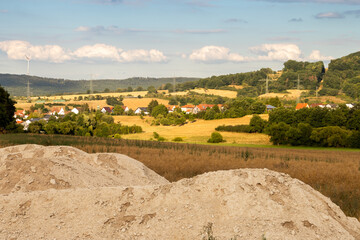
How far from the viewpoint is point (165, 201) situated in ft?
29.3

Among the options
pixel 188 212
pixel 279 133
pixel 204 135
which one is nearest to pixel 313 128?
pixel 279 133

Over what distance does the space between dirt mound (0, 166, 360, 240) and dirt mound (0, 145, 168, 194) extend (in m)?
2.94

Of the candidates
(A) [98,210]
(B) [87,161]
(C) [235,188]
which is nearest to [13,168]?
(B) [87,161]

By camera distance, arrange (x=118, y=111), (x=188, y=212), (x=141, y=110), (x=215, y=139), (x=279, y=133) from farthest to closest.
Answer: (x=141, y=110), (x=118, y=111), (x=215, y=139), (x=279, y=133), (x=188, y=212)

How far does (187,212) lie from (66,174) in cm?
661

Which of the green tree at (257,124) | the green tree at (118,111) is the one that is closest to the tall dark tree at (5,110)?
the green tree at (257,124)

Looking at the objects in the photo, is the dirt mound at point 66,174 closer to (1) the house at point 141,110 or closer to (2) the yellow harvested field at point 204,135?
(2) the yellow harvested field at point 204,135

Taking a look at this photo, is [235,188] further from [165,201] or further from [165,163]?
[165,163]

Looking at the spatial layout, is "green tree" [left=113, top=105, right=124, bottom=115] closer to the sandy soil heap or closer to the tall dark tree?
the tall dark tree

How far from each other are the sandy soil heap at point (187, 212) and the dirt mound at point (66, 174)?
2.94 m

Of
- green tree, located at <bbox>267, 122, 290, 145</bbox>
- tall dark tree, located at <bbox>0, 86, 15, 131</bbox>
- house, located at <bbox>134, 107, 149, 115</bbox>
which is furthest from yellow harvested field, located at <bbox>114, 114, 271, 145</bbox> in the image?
house, located at <bbox>134, 107, 149, 115</bbox>

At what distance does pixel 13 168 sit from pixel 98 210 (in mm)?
6286

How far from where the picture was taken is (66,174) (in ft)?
44.4

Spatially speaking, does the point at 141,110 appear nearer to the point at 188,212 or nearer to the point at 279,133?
the point at 279,133
